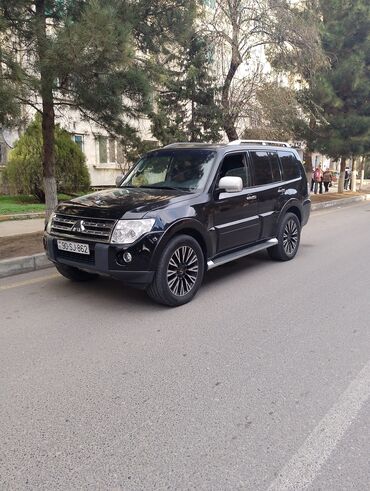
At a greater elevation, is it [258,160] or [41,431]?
[258,160]

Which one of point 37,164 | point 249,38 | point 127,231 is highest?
point 249,38

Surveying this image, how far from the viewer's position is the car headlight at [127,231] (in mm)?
4602

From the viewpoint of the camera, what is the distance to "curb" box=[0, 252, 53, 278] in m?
6.29

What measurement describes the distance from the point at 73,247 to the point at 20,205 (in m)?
9.22

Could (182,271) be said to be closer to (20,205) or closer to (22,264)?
(22,264)

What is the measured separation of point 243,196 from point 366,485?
14.1 ft

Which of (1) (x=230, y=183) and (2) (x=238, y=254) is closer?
(1) (x=230, y=183)

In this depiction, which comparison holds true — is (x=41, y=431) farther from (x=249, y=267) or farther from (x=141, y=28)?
(x=141, y=28)

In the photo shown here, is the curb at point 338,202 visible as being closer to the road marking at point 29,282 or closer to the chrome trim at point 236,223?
the chrome trim at point 236,223

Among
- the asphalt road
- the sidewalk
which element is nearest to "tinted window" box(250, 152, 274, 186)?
the asphalt road

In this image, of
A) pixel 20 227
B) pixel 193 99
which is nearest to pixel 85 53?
pixel 20 227

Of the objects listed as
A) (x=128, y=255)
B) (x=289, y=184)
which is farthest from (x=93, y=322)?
(x=289, y=184)

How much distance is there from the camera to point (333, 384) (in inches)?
129

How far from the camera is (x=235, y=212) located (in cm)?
589
